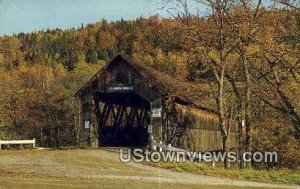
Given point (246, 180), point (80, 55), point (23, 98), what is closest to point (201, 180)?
point (246, 180)

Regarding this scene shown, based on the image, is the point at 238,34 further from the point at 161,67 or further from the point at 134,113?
the point at 161,67

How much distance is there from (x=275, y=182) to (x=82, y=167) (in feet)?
25.3

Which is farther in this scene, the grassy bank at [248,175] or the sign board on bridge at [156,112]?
the sign board on bridge at [156,112]

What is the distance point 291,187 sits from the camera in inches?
632

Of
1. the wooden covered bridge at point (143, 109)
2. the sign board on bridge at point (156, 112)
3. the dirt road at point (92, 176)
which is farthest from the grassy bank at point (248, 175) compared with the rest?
the sign board on bridge at point (156, 112)

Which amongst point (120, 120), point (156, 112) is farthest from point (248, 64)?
point (120, 120)

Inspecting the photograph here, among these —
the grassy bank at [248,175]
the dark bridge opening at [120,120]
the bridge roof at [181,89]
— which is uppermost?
the bridge roof at [181,89]

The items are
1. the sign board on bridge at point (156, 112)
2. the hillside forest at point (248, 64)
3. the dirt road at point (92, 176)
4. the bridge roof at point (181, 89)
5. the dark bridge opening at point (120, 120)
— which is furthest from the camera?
the dark bridge opening at point (120, 120)

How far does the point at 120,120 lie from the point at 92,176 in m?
20.2

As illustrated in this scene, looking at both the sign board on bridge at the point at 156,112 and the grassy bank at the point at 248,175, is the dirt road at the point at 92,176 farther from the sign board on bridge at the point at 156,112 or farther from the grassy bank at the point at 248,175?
the sign board on bridge at the point at 156,112

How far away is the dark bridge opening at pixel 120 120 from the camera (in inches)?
1366

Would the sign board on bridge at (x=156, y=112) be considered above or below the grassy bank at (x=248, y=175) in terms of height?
above

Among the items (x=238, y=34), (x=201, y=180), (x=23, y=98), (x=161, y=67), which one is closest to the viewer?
(x=201, y=180)

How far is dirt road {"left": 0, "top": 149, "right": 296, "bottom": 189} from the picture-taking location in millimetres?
15281
